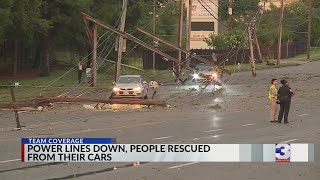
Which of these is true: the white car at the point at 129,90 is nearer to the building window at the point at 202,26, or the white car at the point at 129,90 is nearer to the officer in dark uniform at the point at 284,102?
the officer in dark uniform at the point at 284,102

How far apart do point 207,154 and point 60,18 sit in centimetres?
4454

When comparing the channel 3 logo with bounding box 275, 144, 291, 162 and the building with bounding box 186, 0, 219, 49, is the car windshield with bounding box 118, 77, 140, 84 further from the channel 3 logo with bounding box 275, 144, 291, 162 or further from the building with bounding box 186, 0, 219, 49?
the building with bounding box 186, 0, 219, 49

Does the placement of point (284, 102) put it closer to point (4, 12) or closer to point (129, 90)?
point (129, 90)

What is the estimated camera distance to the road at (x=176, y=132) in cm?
1202

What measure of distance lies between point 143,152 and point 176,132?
9.45 metres

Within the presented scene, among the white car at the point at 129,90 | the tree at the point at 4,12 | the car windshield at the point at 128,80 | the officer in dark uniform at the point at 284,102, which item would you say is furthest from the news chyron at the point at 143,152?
the tree at the point at 4,12

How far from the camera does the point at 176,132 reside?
19.0 meters

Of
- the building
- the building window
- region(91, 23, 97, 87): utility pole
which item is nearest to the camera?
region(91, 23, 97, 87): utility pole

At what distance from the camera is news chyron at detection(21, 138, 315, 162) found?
9.59m

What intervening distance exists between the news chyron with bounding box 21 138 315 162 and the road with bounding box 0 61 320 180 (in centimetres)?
159

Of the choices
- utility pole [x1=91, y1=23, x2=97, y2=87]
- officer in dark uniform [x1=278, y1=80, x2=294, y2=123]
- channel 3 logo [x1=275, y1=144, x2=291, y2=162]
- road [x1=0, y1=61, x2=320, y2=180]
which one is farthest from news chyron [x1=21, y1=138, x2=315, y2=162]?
utility pole [x1=91, y1=23, x2=97, y2=87]


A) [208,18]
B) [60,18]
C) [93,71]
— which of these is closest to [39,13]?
[60,18]

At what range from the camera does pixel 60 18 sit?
172 feet

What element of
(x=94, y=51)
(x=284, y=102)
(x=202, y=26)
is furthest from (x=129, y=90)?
(x=202, y=26)
